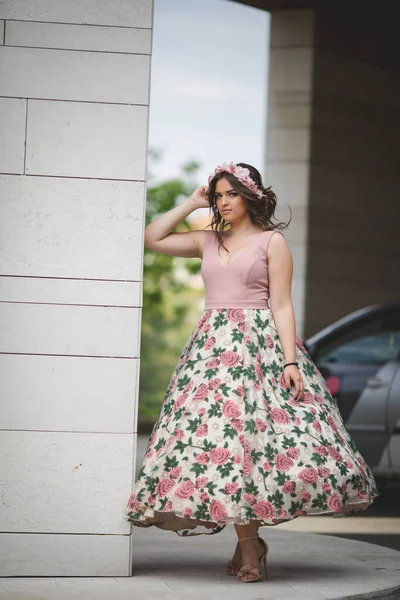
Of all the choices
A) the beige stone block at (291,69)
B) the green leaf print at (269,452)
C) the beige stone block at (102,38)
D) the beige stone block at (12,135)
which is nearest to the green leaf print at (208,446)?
the green leaf print at (269,452)

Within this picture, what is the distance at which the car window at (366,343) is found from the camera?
9.38 metres

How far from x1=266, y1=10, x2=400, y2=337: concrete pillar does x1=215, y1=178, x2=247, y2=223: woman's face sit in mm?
9792

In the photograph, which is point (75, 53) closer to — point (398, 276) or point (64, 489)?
point (64, 489)

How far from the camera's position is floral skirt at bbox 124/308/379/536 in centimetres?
509

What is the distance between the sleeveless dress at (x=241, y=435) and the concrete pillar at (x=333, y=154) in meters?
9.90

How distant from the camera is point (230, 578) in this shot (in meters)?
5.55

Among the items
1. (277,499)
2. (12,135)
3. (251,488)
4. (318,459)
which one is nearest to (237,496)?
(251,488)

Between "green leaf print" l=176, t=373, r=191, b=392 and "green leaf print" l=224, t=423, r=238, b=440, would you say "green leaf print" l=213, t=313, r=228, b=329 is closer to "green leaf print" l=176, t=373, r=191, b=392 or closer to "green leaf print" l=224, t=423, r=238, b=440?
Result: "green leaf print" l=176, t=373, r=191, b=392

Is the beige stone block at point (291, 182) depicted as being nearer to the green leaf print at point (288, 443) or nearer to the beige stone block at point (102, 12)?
the beige stone block at point (102, 12)

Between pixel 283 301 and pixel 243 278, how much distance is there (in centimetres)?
21

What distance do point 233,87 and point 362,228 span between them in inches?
100

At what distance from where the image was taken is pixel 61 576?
5.31 m

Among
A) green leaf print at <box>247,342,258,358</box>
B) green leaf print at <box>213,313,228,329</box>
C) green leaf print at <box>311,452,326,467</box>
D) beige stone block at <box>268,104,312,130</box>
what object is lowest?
green leaf print at <box>311,452,326,467</box>

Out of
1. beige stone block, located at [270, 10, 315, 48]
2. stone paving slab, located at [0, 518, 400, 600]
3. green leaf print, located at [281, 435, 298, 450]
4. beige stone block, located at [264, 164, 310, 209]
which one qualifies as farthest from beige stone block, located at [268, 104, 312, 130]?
green leaf print, located at [281, 435, 298, 450]
